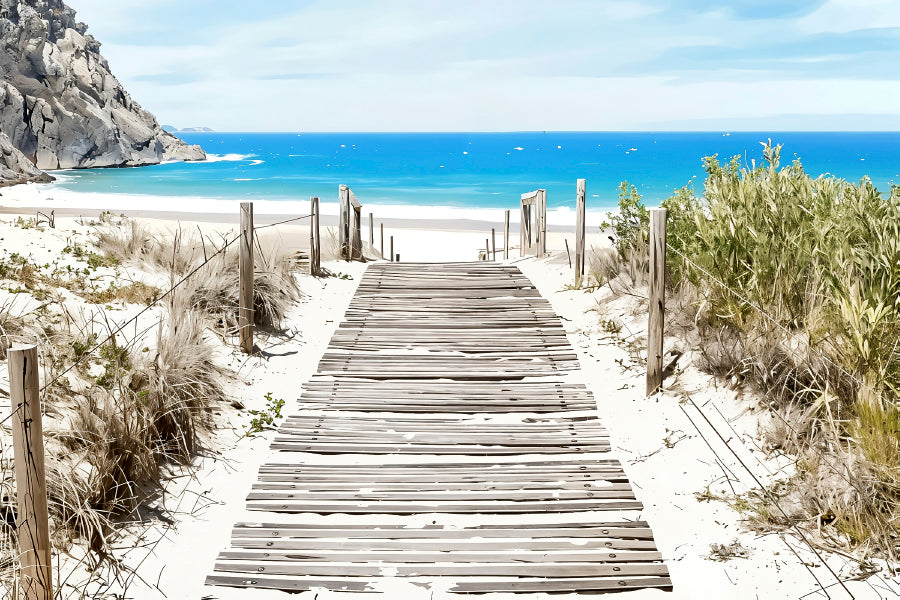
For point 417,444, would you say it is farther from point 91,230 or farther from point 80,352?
point 91,230

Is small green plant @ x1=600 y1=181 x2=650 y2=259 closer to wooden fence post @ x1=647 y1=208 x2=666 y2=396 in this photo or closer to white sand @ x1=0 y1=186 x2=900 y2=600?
white sand @ x1=0 y1=186 x2=900 y2=600

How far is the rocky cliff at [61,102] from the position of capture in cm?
5938

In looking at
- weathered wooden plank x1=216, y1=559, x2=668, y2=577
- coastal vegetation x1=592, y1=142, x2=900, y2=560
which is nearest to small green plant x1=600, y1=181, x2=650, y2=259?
coastal vegetation x1=592, y1=142, x2=900, y2=560

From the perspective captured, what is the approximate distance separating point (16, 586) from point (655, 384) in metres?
Answer: 4.46

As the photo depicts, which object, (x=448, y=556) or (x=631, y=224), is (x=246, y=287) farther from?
(x=631, y=224)

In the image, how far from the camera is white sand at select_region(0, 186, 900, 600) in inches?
144

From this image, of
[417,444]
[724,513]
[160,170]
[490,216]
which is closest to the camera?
[724,513]

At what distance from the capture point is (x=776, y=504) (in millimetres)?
3934

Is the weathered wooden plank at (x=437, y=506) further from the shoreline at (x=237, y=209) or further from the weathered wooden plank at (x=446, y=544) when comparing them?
the shoreline at (x=237, y=209)

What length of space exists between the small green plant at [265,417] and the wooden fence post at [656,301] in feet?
9.27

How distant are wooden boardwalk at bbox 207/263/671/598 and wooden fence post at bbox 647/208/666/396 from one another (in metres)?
0.56

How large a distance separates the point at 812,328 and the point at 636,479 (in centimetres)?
157

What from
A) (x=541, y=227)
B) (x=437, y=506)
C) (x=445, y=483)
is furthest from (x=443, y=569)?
(x=541, y=227)

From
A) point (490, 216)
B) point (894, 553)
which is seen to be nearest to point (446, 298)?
point (894, 553)
